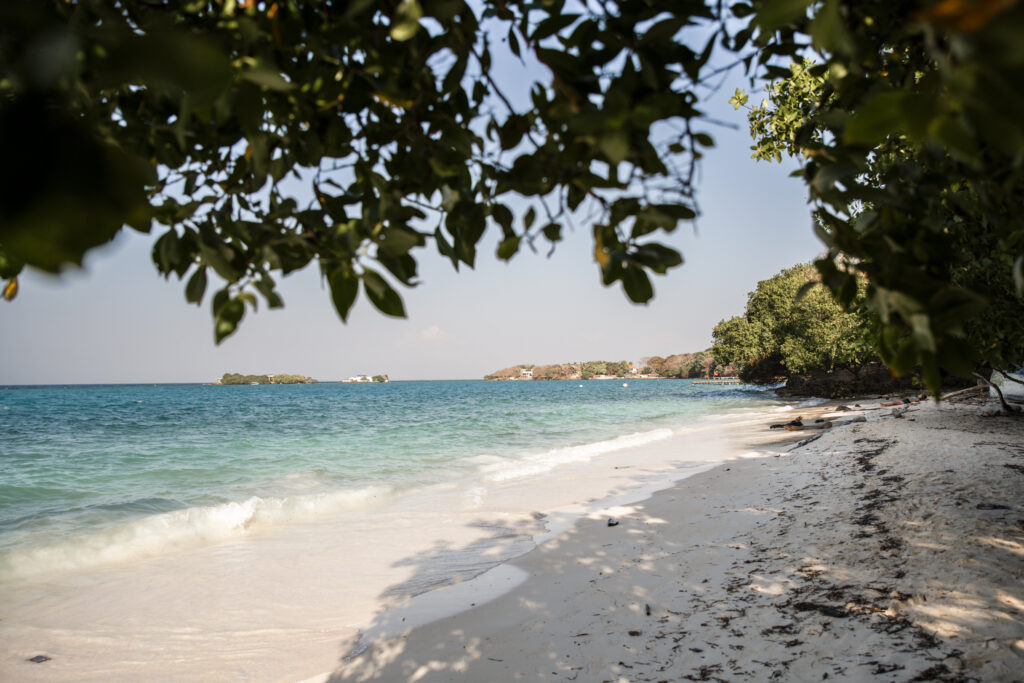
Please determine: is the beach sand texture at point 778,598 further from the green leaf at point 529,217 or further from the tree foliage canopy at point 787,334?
the tree foliage canopy at point 787,334

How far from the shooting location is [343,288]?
1.01 m

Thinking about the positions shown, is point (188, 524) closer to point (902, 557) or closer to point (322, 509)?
point (322, 509)

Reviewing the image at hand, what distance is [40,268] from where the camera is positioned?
1.29 ft

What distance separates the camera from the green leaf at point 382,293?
39.4 inches

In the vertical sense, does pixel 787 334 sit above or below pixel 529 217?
above

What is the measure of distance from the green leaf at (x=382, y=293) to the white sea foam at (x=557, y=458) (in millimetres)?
11170

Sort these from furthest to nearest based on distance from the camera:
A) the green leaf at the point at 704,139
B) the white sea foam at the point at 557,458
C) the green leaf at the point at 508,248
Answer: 1. the white sea foam at the point at 557,458
2. the green leaf at the point at 508,248
3. the green leaf at the point at 704,139

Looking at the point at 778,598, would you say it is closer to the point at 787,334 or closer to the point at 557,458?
the point at 557,458

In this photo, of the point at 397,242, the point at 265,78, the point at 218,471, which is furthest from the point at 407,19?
the point at 218,471

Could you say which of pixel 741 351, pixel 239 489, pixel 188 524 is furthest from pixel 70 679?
pixel 741 351

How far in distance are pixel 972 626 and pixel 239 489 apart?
1227 centimetres

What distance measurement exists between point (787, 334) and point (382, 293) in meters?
42.6

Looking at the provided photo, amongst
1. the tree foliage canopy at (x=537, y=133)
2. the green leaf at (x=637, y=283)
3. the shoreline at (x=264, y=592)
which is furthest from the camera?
the shoreline at (x=264, y=592)

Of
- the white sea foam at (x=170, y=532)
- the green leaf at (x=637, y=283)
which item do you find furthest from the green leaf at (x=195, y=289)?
the white sea foam at (x=170, y=532)
